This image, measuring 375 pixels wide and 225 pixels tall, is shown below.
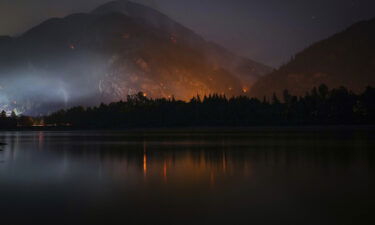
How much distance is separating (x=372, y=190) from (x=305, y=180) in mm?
3594

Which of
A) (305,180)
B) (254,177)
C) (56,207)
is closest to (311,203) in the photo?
(305,180)

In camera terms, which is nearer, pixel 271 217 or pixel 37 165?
pixel 271 217

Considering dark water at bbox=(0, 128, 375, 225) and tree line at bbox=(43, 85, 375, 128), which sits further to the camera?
tree line at bbox=(43, 85, 375, 128)

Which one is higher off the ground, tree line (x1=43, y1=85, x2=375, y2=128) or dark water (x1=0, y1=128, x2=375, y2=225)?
tree line (x1=43, y1=85, x2=375, y2=128)

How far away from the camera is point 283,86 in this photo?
19862cm

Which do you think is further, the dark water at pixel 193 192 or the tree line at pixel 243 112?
the tree line at pixel 243 112

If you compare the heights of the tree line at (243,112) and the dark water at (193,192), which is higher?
the tree line at (243,112)

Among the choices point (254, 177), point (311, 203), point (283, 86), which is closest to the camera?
point (311, 203)

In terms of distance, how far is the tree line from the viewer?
4363 inches

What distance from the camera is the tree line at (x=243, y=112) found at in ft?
364

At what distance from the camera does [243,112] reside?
123250 millimetres

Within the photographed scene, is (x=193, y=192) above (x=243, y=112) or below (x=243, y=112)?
below

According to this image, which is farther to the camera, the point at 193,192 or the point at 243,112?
the point at 243,112

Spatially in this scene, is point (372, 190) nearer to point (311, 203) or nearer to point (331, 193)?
point (331, 193)
